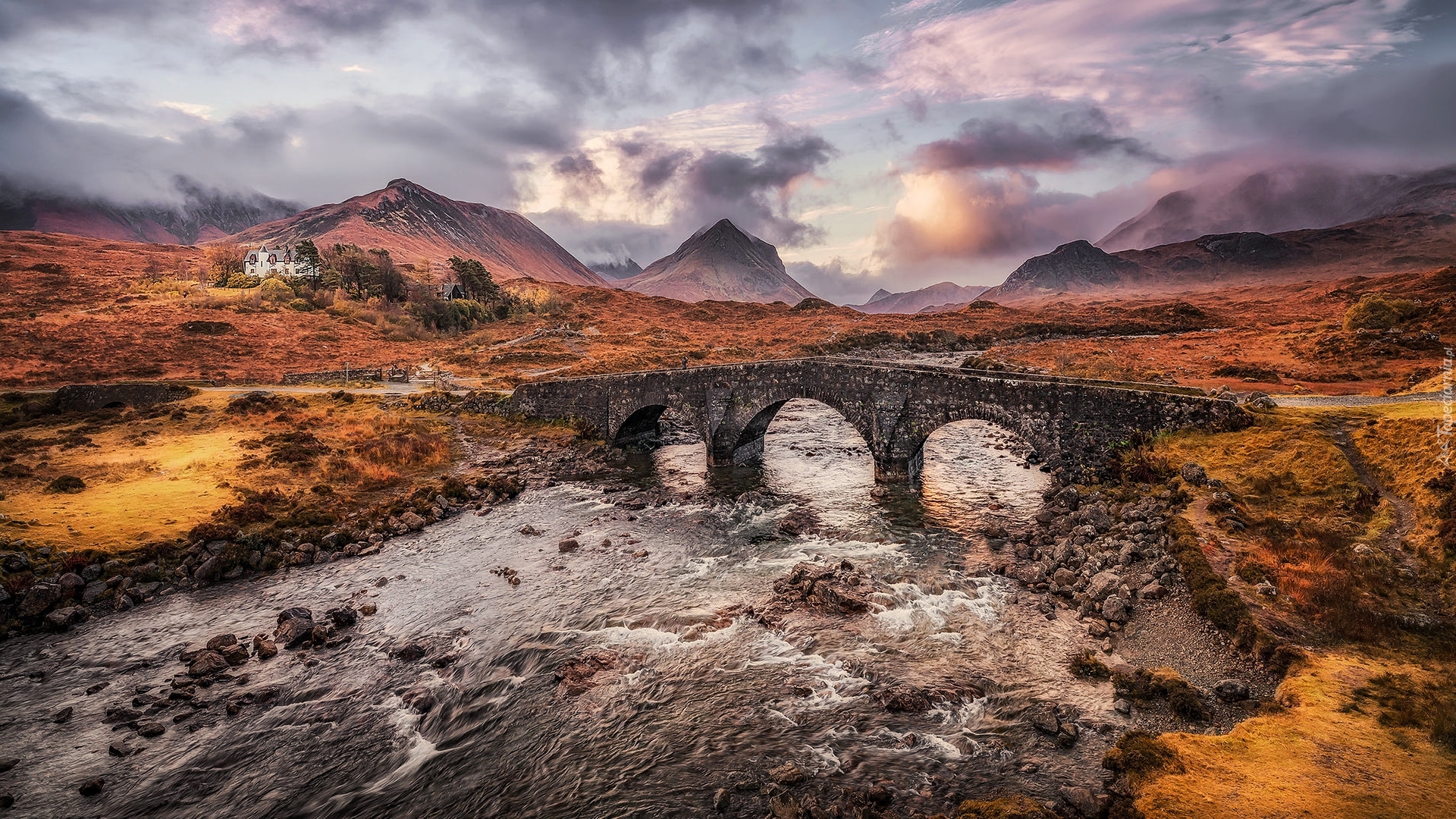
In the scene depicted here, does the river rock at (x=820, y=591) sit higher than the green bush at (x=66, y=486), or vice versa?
A: the green bush at (x=66, y=486)

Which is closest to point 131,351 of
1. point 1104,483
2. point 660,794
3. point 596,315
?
point 596,315

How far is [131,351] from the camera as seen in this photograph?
5962 cm

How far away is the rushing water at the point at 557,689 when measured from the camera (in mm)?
11273

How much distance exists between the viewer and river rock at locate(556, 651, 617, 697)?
14.5m

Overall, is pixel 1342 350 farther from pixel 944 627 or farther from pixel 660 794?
pixel 660 794

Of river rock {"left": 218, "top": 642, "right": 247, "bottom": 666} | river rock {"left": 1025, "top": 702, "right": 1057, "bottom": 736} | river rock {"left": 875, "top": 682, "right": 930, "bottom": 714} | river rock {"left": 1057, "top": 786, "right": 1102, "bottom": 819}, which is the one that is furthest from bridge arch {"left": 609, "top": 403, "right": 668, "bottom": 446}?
river rock {"left": 1057, "top": 786, "right": 1102, "bottom": 819}

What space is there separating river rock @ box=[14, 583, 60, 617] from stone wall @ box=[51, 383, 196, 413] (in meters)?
27.3

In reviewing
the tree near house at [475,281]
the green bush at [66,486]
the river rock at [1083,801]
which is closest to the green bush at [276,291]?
the tree near house at [475,281]

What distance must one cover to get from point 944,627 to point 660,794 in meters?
8.68

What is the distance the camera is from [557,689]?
1452 cm

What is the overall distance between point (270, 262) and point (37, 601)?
108 metres

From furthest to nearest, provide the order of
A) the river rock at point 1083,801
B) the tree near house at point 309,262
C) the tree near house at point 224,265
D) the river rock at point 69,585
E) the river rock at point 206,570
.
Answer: the tree near house at point 309,262, the tree near house at point 224,265, the river rock at point 206,570, the river rock at point 69,585, the river rock at point 1083,801

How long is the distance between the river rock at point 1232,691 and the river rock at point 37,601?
2985 centimetres

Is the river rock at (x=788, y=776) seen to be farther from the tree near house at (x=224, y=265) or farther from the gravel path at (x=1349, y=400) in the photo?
the tree near house at (x=224, y=265)
